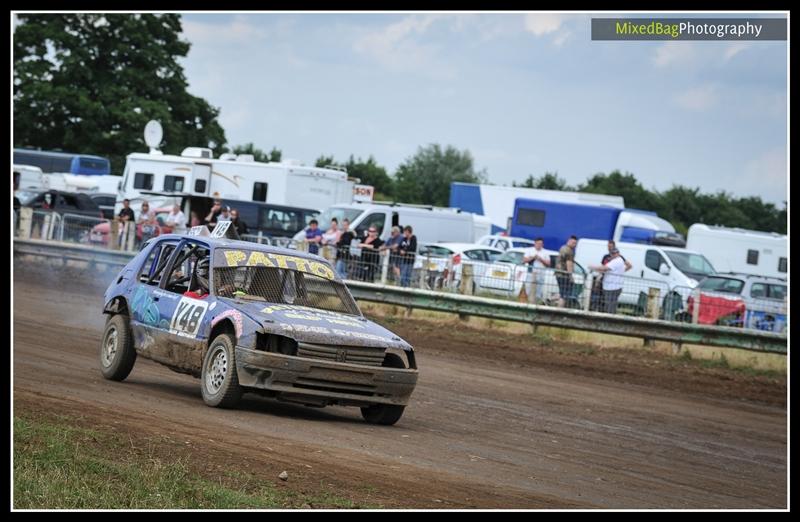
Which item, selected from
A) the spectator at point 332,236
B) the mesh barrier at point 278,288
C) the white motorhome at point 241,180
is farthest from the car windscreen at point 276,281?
the white motorhome at point 241,180

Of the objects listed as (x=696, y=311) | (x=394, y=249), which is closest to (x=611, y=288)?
(x=696, y=311)

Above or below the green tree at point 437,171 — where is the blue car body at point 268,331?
below

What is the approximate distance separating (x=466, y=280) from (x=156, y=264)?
10743 millimetres

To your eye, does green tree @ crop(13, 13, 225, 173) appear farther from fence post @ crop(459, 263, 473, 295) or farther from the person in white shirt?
fence post @ crop(459, 263, 473, 295)

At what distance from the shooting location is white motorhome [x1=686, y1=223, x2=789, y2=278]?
3641cm

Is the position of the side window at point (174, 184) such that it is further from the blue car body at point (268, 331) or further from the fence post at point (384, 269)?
the blue car body at point (268, 331)

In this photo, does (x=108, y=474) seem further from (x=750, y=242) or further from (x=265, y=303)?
(x=750, y=242)

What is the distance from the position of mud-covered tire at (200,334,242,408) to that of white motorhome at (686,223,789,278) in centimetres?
2713

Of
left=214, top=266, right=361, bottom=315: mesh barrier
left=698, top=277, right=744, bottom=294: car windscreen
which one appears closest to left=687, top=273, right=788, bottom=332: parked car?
left=698, top=277, right=744, bottom=294: car windscreen

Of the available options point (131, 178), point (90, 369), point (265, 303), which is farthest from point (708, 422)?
point (131, 178)

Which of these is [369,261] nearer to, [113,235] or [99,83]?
[113,235]

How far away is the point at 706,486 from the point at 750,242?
28362mm

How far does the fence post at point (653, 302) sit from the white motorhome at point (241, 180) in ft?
54.8

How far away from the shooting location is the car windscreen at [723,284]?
25.7 m
